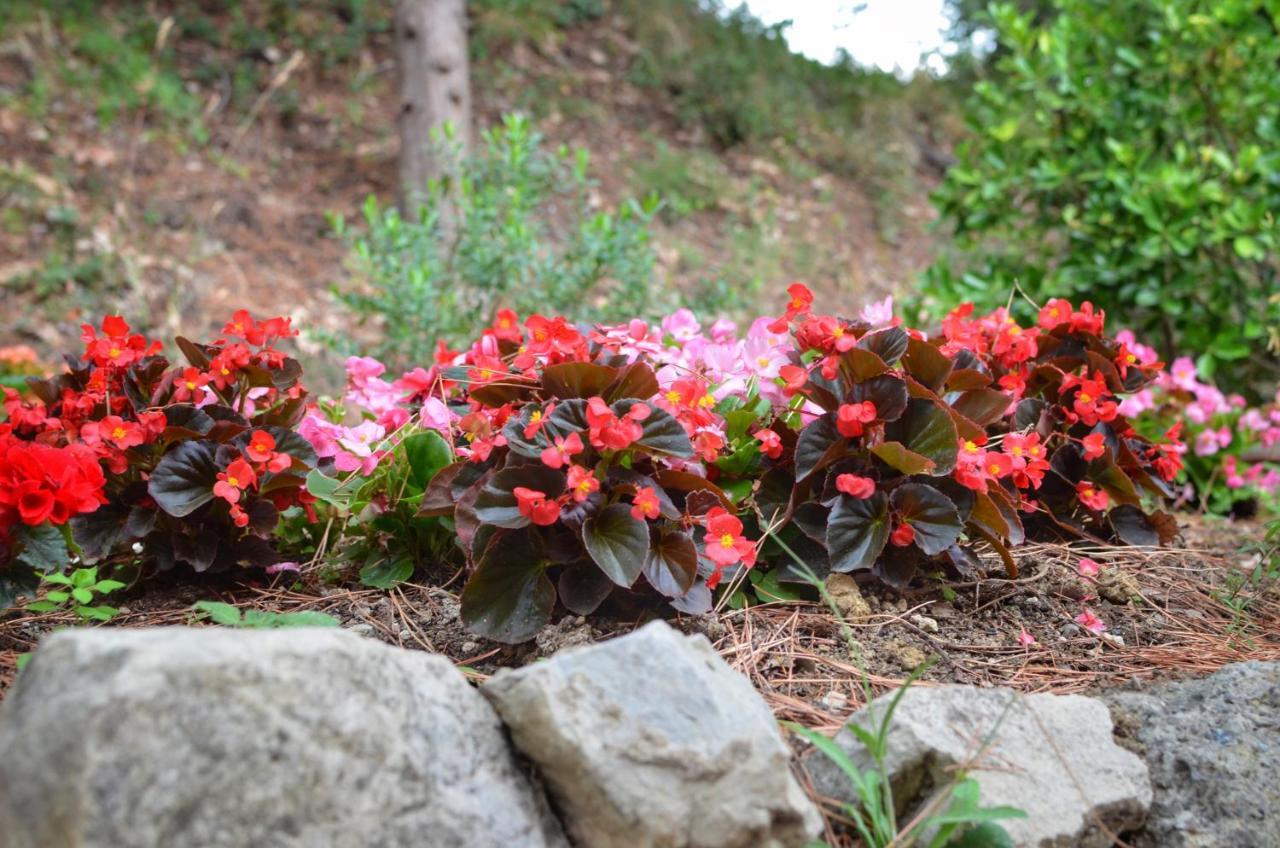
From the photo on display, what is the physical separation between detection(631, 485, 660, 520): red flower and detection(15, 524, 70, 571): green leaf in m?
0.94

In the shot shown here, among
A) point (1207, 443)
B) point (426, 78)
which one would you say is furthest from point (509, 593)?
point (426, 78)

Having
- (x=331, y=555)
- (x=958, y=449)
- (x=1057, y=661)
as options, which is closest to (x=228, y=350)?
(x=331, y=555)

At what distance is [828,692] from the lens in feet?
5.05

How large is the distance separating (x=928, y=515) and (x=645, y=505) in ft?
1.81

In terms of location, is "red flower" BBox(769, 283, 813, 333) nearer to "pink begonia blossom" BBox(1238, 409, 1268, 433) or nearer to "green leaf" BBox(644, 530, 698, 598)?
"green leaf" BBox(644, 530, 698, 598)

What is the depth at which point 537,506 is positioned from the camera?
58.3 inches

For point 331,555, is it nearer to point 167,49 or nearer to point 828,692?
point 828,692

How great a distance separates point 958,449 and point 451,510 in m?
0.90

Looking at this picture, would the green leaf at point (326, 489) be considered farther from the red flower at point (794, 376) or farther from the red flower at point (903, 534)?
the red flower at point (903, 534)

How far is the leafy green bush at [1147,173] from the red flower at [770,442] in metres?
2.46

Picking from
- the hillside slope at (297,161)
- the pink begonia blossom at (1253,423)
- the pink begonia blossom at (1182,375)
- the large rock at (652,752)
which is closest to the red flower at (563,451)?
the large rock at (652,752)

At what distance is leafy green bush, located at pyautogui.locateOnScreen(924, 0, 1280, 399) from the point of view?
3684 mm

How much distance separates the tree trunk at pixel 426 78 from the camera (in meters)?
5.41

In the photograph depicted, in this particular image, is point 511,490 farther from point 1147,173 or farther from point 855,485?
point 1147,173
